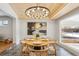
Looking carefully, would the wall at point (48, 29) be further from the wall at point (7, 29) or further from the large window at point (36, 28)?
the wall at point (7, 29)

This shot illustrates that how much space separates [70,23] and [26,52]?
13.5ft

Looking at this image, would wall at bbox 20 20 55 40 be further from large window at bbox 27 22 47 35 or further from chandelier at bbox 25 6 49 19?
chandelier at bbox 25 6 49 19

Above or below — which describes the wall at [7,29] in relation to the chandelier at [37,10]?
below

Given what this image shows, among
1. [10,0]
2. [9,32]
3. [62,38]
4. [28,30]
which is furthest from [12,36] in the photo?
[10,0]

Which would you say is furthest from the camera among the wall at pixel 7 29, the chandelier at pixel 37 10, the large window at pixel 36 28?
the large window at pixel 36 28

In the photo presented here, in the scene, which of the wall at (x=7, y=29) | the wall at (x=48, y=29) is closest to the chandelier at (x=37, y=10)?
the wall at (x=7, y=29)

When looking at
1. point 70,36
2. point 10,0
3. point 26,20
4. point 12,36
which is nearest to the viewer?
point 10,0

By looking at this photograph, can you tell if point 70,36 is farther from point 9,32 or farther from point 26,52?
point 9,32

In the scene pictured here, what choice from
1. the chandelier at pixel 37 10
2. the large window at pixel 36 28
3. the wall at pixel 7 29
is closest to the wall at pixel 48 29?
the large window at pixel 36 28

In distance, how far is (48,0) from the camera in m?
1.11

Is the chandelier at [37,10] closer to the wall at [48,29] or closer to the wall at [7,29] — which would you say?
the wall at [7,29]

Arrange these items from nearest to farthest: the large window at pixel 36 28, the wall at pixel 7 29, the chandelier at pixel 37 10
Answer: the chandelier at pixel 37 10, the wall at pixel 7 29, the large window at pixel 36 28

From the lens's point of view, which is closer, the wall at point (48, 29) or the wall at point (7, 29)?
the wall at point (7, 29)

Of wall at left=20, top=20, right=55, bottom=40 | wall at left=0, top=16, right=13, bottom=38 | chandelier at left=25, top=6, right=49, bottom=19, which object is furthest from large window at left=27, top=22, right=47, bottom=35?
chandelier at left=25, top=6, right=49, bottom=19
